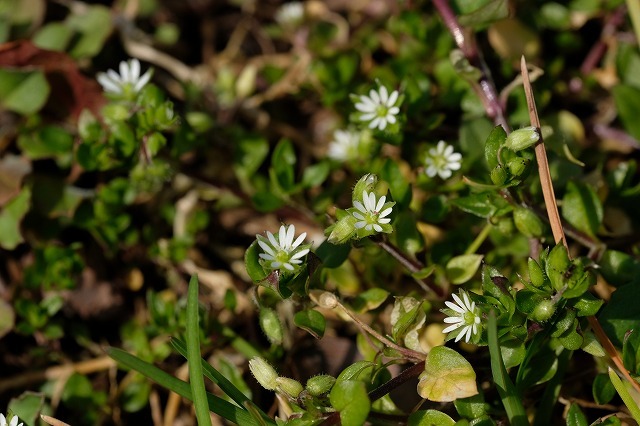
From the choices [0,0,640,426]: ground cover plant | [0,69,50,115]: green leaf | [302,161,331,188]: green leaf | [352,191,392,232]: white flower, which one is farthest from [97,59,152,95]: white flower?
[352,191,392,232]: white flower

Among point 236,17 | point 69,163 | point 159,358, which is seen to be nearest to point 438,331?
point 159,358

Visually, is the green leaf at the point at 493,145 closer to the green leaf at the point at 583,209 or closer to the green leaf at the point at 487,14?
the green leaf at the point at 583,209

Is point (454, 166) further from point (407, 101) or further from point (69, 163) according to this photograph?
point (69, 163)

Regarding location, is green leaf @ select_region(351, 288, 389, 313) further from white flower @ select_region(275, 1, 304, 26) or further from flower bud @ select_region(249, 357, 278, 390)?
white flower @ select_region(275, 1, 304, 26)

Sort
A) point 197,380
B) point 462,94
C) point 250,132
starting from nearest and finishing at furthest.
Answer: point 197,380 < point 462,94 < point 250,132

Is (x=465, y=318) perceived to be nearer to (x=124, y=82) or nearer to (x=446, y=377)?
(x=446, y=377)

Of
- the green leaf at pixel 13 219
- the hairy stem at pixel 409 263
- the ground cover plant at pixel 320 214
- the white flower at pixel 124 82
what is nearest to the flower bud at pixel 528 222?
the ground cover plant at pixel 320 214

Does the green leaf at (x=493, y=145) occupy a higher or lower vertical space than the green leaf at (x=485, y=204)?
higher
